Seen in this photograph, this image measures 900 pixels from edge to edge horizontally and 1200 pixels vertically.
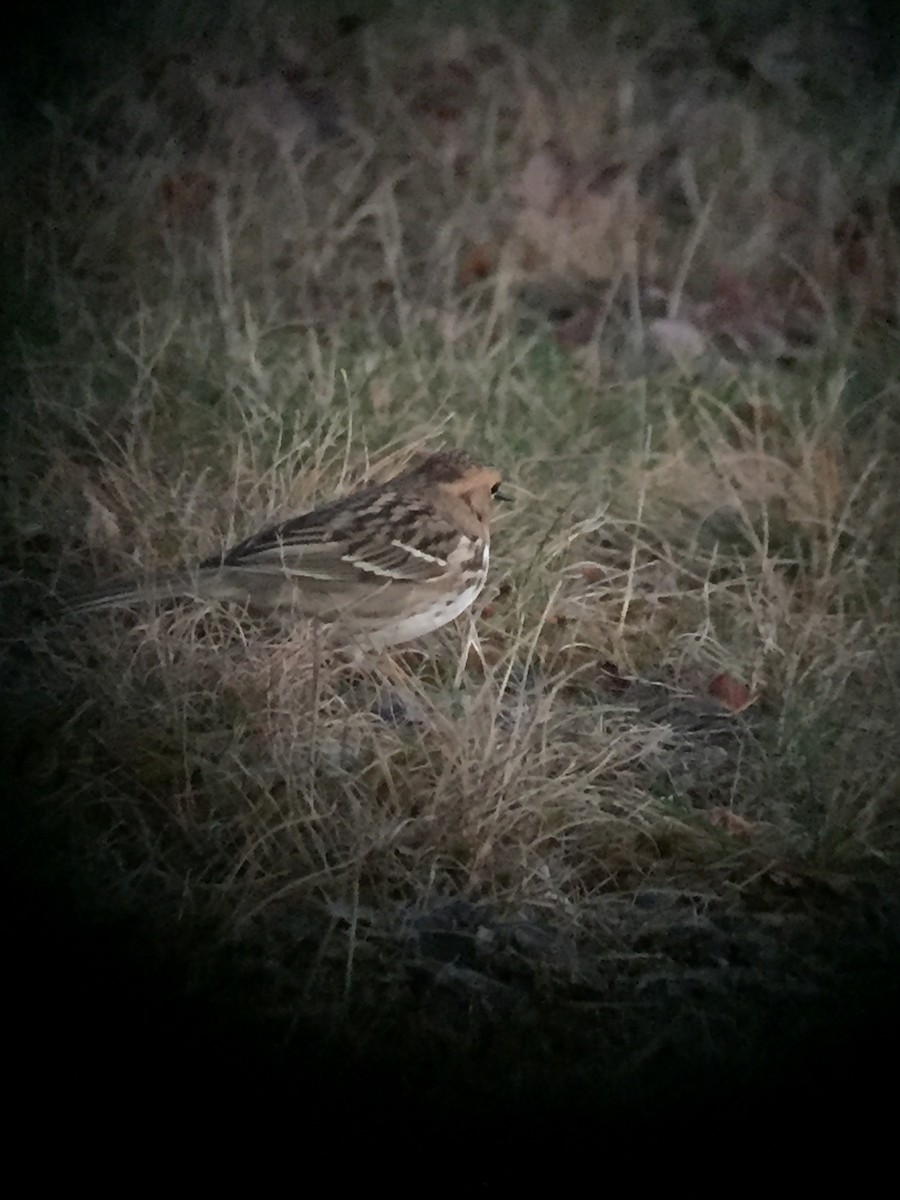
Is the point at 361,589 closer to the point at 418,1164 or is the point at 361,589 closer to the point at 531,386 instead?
the point at 531,386

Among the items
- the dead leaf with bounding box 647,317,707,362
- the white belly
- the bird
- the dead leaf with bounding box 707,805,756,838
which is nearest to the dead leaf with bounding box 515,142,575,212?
the dead leaf with bounding box 647,317,707,362

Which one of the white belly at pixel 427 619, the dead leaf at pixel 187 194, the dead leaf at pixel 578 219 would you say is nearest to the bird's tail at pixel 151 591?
the white belly at pixel 427 619

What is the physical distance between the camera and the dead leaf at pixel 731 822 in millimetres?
1388

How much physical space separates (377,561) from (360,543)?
0.09 feet

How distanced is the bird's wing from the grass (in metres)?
0.03

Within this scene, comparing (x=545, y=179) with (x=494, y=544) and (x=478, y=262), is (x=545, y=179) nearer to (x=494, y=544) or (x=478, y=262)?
(x=478, y=262)

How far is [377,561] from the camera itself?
1.44m

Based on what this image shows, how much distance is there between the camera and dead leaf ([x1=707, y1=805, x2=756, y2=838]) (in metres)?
1.39

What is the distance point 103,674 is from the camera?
1417 millimetres

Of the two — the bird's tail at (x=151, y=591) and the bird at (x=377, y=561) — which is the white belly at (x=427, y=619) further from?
the bird's tail at (x=151, y=591)

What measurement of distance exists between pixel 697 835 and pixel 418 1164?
0.46 metres

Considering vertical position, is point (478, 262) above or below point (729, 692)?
above

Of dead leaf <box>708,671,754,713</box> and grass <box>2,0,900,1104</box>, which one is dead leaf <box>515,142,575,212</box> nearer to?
grass <box>2,0,900,1104</box>

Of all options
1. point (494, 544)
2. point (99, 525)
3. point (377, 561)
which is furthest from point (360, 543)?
point (99, 525)
